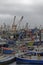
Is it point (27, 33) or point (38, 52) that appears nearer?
point (38, 52)

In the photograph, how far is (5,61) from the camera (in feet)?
82.2

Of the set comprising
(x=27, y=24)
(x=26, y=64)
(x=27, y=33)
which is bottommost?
(x=26, y=64)

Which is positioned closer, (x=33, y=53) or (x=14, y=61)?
(x=14, y=61)

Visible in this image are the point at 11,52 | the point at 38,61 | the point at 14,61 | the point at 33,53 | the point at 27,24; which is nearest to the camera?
the point at 38,61

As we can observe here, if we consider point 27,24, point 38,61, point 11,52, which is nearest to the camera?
point 38,61

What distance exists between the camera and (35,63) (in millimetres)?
25234

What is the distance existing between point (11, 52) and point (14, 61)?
5363 mm

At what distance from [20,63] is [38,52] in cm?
490

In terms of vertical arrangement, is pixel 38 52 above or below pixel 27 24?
below

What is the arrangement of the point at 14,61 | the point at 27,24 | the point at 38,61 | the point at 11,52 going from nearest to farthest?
the point at 38,61 → the point at 14,61 → the point at 11,52 → the point at 27,24

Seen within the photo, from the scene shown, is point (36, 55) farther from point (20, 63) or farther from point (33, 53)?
point (20, 63)

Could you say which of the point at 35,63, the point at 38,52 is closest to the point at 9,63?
the point at 35,63

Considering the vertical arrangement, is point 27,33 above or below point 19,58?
above

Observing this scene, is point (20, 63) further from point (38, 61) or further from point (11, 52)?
point (11, 52)
